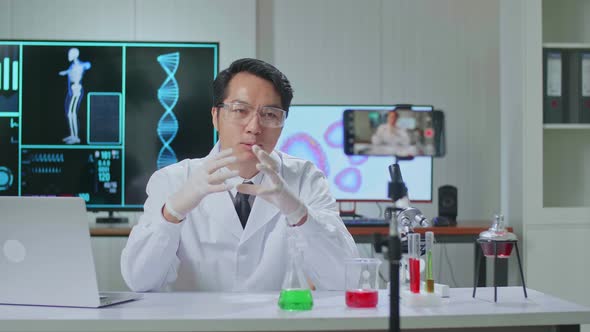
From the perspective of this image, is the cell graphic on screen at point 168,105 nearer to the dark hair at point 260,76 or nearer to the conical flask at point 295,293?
the dark hair at point 260,76

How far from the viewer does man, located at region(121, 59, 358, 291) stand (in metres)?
1.87

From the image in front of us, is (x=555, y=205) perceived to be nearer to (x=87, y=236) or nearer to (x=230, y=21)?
(x=230, y=21)

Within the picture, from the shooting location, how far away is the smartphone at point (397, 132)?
104 centimetres

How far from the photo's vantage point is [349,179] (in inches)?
143

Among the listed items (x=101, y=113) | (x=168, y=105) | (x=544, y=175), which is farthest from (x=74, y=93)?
(x=544, y=175)

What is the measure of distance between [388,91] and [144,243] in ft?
8.68

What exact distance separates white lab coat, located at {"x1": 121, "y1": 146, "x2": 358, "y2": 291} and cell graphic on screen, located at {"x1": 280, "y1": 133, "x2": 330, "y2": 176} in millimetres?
1475

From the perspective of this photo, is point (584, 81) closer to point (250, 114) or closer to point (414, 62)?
point (414, 62)

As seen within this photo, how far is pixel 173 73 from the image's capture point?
157 inches

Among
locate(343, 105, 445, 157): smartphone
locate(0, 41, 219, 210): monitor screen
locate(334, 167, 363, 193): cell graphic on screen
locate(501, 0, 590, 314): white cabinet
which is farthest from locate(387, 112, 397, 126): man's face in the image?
locate(0, 41, 219, 210): monitor screen

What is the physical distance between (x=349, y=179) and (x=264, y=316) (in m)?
2.25

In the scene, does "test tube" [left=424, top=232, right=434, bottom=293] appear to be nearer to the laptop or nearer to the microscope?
the microscope

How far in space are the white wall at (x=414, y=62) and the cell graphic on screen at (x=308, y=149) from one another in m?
0.62

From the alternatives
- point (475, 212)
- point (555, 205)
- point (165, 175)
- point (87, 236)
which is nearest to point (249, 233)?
point (165, 175)
